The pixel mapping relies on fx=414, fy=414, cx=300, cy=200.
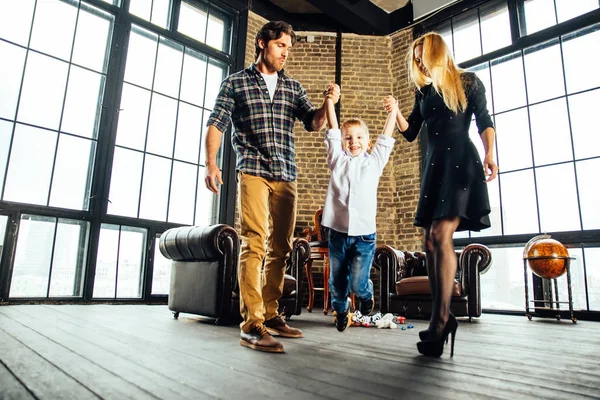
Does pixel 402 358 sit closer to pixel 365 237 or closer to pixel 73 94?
pixel 365 237

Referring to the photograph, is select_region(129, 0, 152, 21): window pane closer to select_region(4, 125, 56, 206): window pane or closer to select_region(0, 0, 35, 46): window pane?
select_region(0, 0, 35, 46): window pane

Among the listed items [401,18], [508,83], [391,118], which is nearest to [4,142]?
[391,118]

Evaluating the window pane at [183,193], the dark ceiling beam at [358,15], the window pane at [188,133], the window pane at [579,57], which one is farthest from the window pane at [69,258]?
the window pane at [579,57]

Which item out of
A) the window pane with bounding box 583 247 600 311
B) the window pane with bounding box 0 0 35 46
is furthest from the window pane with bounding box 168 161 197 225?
the window pane with bounding box 583 247 600 311

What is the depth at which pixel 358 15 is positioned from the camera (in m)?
6.45

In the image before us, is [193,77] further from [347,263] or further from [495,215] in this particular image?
[495,215]

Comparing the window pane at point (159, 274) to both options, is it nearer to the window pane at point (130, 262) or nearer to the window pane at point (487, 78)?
the window pane at point (130, 262)

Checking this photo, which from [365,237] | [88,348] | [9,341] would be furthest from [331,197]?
[9,341]

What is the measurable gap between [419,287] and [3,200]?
422 cm

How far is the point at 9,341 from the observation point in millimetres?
1748

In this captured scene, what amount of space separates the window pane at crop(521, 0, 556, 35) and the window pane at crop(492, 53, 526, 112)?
0.38 m

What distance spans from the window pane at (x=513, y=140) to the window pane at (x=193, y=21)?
14.4ft

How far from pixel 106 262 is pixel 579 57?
6.13 metres

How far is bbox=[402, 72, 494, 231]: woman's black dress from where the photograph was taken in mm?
1743
